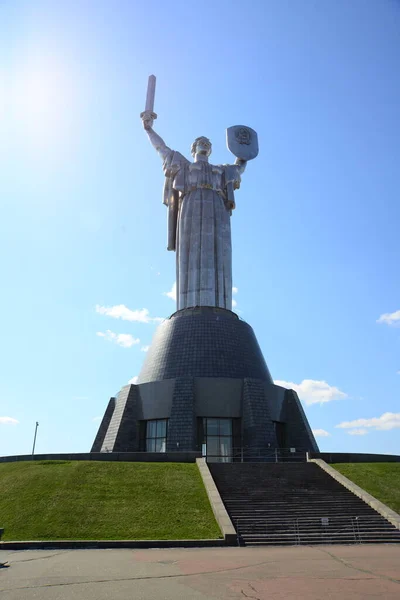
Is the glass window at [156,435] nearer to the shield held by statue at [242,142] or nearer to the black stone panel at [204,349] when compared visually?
the black stone panel at [204,349]

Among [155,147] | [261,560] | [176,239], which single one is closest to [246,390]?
[176,239]

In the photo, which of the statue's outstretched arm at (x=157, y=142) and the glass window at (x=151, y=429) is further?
the statue's outstretched arm at (x=157, y=142)

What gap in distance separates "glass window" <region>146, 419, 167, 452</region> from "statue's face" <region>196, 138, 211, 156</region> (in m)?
23.3

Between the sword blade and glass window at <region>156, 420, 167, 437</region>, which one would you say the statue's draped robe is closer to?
the sword blade

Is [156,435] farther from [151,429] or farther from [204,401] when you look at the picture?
[204,401]

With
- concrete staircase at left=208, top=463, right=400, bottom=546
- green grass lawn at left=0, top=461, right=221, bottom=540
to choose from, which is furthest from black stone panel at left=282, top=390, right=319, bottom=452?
green grass lawn at left=0, top=461, right=221, bottom=540

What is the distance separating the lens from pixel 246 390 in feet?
98.2

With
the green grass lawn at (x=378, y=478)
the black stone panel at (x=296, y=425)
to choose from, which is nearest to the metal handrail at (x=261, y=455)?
the black stone panel at (x=296, y=425)

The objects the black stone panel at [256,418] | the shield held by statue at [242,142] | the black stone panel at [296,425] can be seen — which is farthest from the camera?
the shield held by statue at [242,142]

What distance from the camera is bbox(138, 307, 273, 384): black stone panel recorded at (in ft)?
103

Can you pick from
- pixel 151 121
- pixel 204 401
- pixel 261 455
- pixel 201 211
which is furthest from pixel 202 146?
pixel 261 455

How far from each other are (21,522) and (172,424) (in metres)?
13.6

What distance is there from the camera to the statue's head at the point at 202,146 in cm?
4081

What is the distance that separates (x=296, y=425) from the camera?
104ft
